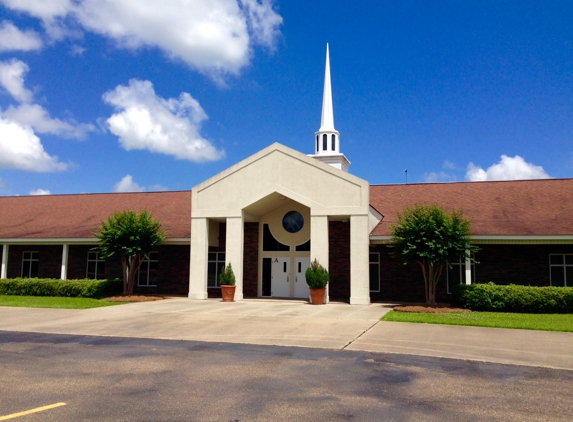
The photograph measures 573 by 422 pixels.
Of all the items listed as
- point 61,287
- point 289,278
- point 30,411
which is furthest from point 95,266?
point 30,411

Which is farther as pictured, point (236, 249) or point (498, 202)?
point (498, 202)

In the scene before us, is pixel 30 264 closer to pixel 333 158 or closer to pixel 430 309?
pixel 430 309

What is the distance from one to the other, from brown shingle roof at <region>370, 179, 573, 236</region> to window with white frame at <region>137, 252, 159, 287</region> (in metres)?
11.5

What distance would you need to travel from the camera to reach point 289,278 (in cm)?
2486

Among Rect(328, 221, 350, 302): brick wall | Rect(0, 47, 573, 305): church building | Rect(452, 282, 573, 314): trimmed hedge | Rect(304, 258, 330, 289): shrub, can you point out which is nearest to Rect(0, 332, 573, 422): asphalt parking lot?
Rect(452, 282, 573, 314): trimmed hedge

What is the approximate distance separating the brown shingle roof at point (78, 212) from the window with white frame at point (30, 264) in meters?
1.70

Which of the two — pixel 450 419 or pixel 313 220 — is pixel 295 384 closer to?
pixel 450 419

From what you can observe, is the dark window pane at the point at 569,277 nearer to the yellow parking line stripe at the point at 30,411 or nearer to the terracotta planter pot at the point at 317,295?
the terracotta planter pot at the point at 317,295

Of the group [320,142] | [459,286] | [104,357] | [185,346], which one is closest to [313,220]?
[459,286]

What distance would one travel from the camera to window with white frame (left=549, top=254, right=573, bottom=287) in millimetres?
21855

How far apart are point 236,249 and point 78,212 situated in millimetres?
12186

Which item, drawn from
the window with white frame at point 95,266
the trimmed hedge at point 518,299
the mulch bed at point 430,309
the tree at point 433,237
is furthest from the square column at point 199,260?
the trimmed hedge at point 518,299

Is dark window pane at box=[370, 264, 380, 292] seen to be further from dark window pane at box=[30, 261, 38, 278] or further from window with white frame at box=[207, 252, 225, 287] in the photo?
dark window pane at box=[30, 261, 38, 278]

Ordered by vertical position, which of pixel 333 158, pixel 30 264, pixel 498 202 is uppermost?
pixel 333 158
